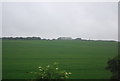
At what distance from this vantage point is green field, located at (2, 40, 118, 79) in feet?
12.1

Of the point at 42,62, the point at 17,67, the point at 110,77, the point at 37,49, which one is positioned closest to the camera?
the point at 110,77

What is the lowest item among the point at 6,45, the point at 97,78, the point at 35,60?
the point at 97,78

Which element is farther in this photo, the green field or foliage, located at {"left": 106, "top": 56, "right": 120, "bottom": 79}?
the green field

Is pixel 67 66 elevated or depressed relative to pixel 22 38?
depressed

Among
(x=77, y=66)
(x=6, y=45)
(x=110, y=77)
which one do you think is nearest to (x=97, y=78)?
(x=110, y=77)

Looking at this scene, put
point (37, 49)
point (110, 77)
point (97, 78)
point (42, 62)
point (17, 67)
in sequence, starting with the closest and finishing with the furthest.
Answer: point (110, 77) → point (97, 78) → point (17, 67) → point (42, 62) → point (37, 49)

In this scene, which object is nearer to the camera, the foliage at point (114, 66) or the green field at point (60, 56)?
the foliage at point (114, 66)

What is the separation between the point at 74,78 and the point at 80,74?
217 millimetres

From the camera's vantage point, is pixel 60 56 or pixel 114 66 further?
pixel 60 56

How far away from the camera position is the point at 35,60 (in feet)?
13.7

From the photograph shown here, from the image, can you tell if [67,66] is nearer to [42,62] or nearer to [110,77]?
[42,62]

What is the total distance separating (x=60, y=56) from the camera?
4297mm

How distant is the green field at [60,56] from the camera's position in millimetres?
3678

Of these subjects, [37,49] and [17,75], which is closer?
[17,75]
